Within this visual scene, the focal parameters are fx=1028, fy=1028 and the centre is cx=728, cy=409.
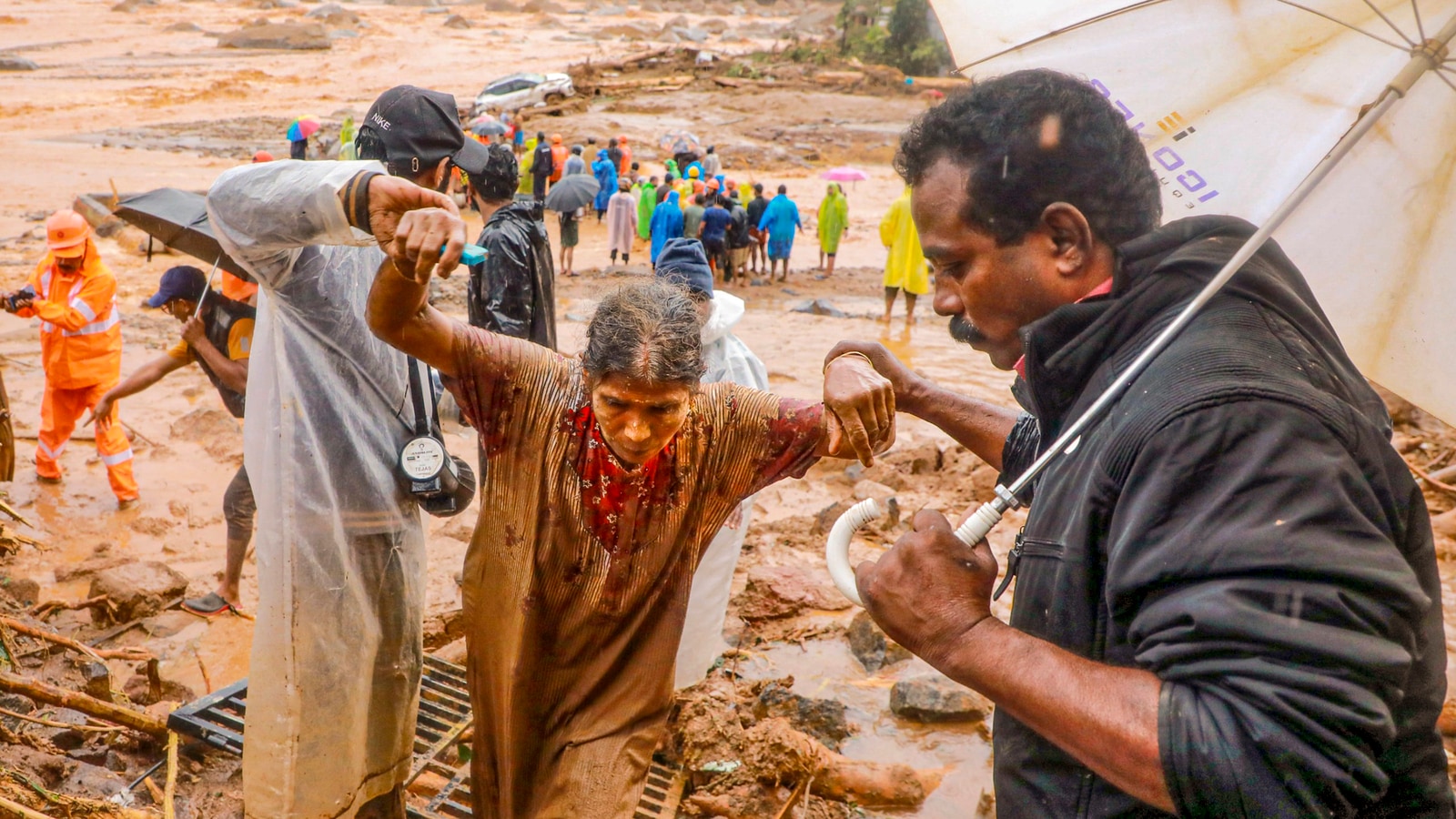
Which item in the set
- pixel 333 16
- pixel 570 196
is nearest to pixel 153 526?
pixel 570 196

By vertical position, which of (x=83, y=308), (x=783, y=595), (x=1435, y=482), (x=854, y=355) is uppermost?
(x=854, y=355)

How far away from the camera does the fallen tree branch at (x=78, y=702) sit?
3148 mm

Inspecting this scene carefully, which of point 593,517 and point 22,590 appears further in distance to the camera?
point 22,590

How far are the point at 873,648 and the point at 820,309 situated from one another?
8852 millimetres

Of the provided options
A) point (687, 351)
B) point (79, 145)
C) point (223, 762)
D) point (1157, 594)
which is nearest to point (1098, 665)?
point (1157, 594)

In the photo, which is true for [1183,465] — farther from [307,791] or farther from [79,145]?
[79,145]

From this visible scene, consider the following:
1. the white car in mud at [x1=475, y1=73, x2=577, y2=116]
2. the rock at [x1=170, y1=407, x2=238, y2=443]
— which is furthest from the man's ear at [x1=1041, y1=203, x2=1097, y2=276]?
the white car in mud at [x1=475, y1=73, x2=577, y2=116]

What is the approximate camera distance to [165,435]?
24.9 feet

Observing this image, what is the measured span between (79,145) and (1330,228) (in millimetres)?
21658

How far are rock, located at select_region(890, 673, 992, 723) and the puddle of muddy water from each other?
0.04 meters

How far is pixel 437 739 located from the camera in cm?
379

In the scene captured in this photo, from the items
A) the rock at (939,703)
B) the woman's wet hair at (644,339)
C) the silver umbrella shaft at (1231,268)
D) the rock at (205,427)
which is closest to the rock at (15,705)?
the woman's wet hair at (644,339)

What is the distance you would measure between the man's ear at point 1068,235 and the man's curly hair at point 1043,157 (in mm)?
18

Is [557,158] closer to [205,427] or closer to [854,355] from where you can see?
[205,427]
